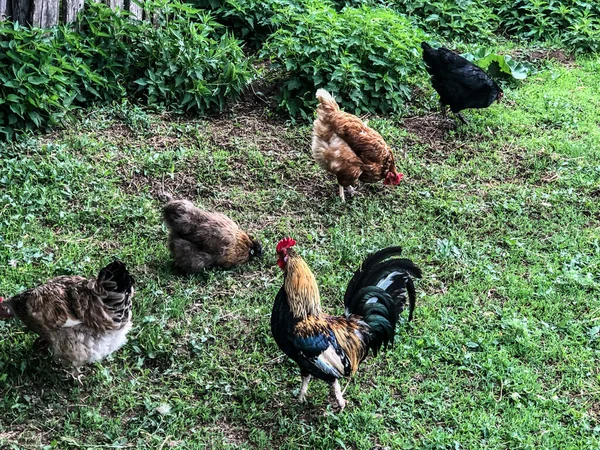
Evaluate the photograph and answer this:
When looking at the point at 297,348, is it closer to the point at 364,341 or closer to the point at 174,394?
the point at 364,341

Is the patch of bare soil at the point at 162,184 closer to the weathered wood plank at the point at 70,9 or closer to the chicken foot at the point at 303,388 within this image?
the weathered wood plank at the point at 70,9

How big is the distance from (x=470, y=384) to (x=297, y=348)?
152 cm

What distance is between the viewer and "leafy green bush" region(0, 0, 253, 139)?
7211mm

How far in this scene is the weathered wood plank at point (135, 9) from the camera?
820cm

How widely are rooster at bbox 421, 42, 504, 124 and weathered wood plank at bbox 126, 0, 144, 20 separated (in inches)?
146

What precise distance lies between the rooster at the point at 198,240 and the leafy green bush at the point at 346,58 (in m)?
2.79

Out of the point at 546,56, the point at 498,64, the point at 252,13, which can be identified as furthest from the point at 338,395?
the point at 546,56

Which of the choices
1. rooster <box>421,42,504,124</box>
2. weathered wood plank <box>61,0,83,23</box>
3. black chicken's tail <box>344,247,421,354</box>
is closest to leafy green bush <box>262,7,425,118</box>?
rooster <box>421,42,504,124</box>

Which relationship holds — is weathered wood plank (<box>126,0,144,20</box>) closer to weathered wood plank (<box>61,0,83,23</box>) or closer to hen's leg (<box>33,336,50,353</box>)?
weathered wood plank (<box>61,0,83,23</box>)

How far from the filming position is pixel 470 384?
5.03 metres

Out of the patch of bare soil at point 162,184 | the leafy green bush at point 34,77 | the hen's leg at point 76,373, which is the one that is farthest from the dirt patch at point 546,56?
the hen's leg at point 76,373

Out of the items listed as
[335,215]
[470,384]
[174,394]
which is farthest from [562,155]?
[174,394]

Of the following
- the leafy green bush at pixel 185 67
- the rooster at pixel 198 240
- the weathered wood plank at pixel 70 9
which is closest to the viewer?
the rooster at pixel 198 240

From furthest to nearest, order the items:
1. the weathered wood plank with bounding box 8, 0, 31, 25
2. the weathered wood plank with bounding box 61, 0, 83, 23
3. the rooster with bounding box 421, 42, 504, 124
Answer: the rooster with bounding box 421, 42, 504, 124 → the weathered wood plank with bounding box 61, 0, 83, 23 → the weathered wood plank with bounding box 8, 0, 31, 25
